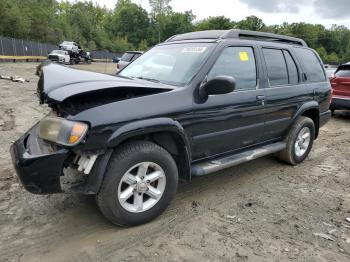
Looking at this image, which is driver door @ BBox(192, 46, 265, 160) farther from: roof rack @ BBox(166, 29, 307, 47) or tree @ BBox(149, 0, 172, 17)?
tree @ BBox(149, 0, 172, 17)

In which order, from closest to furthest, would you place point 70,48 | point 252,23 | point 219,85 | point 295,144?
point 219,85, point 295,144, point 70,48, point 252,23

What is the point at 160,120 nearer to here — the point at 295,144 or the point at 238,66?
the point at 238,66

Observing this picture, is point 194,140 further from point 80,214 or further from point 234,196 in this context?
point 80,214

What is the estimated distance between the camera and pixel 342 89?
9.49m

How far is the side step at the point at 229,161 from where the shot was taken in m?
3.65

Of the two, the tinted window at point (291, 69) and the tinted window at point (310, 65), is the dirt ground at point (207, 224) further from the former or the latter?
the tinted window at point (310, 65)

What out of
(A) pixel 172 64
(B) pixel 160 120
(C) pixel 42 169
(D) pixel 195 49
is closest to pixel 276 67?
(D) pixel 195 49

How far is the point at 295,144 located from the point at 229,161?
1.77m

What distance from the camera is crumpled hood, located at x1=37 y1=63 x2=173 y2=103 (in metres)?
2.84

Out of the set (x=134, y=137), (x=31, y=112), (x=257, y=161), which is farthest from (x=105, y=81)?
(x=31, y=112)

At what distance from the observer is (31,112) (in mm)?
8172

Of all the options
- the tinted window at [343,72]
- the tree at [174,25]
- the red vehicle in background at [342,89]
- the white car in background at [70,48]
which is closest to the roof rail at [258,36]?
the red vehicle in background at [342,89]

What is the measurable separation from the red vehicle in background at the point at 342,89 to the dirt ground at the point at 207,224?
530cm

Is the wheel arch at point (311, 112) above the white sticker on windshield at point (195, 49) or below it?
below
